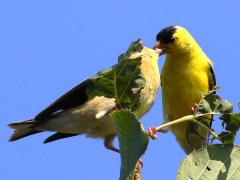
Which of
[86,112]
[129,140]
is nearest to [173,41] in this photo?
[86,112]

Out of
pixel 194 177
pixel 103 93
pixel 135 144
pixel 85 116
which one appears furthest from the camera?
pixel 85 116

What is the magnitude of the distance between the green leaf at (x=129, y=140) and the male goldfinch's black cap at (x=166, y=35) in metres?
3.92

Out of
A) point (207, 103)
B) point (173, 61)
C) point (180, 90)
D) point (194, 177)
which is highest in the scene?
point (173, 61)

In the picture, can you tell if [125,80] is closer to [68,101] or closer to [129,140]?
[129,140]

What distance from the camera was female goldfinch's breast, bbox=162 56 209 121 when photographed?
6.06 m

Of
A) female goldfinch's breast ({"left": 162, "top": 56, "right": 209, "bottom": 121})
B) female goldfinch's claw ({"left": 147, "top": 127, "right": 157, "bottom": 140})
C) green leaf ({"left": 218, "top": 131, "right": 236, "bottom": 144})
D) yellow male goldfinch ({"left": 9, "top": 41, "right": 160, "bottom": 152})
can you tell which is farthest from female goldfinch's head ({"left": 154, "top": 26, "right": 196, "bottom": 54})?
female goldfinch's claw ({"left": 147, "top": 127, "right": 157, "bottom": 140})

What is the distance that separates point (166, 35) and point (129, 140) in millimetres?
4080

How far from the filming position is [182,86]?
19.9ft

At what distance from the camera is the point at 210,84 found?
6285mm

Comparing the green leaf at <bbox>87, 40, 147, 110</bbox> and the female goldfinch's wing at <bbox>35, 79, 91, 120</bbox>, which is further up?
the female goldfinch's wing at <bbox>35, 79, 91, 120</bbox>

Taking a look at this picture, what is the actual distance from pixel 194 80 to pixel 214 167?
3.52m

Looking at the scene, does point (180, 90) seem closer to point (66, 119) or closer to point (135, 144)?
point (66, 119)

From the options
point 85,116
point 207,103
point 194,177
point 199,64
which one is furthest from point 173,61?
point 194,177

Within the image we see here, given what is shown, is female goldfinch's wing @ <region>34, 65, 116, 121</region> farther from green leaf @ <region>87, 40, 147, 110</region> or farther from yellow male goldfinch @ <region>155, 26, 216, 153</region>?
yellow male goldfinch @ <region>155, 26, 216, 153</region>
